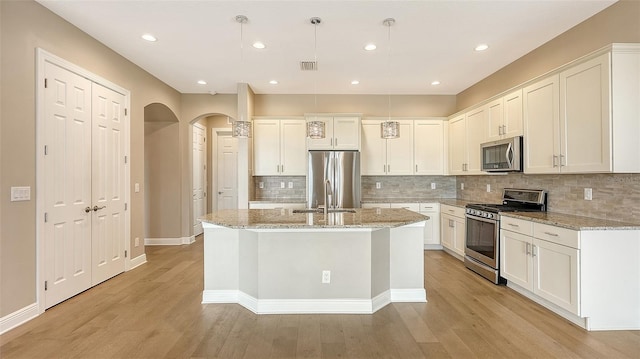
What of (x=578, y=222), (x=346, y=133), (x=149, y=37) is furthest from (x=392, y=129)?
(x=149, y=37)

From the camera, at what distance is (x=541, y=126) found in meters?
3.31

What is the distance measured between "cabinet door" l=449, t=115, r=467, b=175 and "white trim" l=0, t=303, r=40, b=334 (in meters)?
5.66

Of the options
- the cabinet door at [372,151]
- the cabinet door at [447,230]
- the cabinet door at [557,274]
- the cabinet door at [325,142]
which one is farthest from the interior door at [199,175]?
the cabinet door at [557,274]

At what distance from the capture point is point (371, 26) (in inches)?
126

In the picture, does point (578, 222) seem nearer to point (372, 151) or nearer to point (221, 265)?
point (372, 151)

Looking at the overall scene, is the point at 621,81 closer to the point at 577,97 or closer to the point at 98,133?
the point at 577,97

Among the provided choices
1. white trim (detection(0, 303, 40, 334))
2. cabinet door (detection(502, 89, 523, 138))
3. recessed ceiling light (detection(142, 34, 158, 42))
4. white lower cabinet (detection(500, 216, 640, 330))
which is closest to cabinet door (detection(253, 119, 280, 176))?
recessed ceiling light (detection(142, 34, 158, 42))

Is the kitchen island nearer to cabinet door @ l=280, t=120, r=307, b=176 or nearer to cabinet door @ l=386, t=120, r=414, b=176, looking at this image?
cabinet door @ l=280, t=120, r=307, b=176

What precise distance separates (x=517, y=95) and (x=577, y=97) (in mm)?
860

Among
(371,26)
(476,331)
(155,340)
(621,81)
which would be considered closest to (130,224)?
(155,340)

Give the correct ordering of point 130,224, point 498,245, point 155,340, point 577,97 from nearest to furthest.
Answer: point 155,340
point 577,97
point 498,245
point 130,224

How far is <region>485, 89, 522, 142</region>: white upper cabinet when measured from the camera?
368cm

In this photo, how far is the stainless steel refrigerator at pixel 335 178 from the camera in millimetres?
5078

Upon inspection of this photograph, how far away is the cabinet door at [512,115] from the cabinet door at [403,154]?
5.79ft
